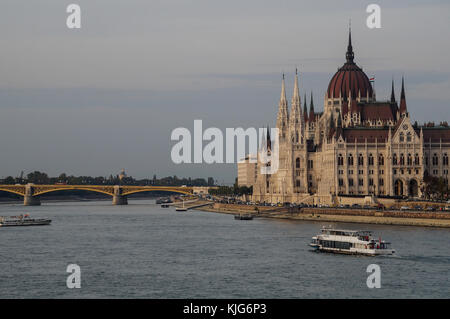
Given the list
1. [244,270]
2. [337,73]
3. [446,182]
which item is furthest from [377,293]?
[337,73]

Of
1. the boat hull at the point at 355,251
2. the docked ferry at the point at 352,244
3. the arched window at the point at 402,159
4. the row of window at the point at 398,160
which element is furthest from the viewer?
the arched window at the point at 402,159

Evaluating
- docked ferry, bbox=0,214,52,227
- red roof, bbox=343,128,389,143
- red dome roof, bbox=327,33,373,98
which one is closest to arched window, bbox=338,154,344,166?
red roof, bbox=343,128,389,143

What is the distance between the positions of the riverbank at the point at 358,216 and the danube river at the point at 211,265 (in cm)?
636

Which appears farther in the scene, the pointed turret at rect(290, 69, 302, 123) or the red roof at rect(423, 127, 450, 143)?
the pointed turret at rect(290, 69, 302, 123)

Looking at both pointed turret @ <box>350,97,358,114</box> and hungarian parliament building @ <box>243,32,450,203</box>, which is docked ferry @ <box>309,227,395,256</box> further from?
pointed turret @ <box>350,97,358,114</box>

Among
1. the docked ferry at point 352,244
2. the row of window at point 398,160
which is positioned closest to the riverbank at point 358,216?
the row of window at point 398,160

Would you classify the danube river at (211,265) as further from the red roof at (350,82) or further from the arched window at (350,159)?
the red roof at (350,82)

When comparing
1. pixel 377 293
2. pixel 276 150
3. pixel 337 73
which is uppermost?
pixel 337 73

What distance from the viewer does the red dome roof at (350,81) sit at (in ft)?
596

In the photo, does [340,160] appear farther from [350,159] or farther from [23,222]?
[23,222]

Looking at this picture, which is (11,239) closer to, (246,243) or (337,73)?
(246,243)

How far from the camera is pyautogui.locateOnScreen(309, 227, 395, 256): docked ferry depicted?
252 ft
